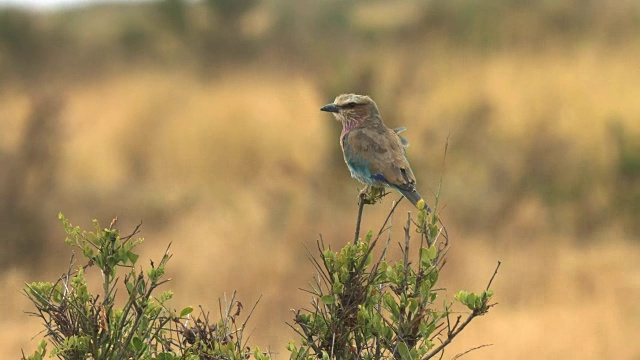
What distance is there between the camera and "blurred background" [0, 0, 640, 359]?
10930 millimetres

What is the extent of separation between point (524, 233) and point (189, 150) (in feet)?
24.0

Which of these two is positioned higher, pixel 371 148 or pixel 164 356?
pixel 371 148

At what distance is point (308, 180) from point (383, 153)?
32.8ft

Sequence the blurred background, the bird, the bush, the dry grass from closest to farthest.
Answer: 1. the bush
2. the bird
3. the dry grass
4. the blurred background

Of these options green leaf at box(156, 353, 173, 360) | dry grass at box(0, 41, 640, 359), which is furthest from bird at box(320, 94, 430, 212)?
dry grass at box(0, 41, 640, 359)

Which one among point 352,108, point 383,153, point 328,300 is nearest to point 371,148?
point 383,153

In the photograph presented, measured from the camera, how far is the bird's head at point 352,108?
466 centimetres

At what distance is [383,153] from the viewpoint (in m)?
4.60

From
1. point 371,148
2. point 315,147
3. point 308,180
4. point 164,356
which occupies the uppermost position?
point 315,147

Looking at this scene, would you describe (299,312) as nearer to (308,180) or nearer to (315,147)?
(308,180)

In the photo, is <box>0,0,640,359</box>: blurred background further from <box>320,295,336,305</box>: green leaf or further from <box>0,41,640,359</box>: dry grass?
<box>320,295,336,305</box>: green leaf

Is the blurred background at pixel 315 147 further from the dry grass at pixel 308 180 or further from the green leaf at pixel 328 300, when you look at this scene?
the green leaf at pixel 328 300

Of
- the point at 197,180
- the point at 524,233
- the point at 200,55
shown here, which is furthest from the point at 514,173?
the point at 200,55

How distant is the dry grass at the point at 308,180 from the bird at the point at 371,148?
4445 mm
